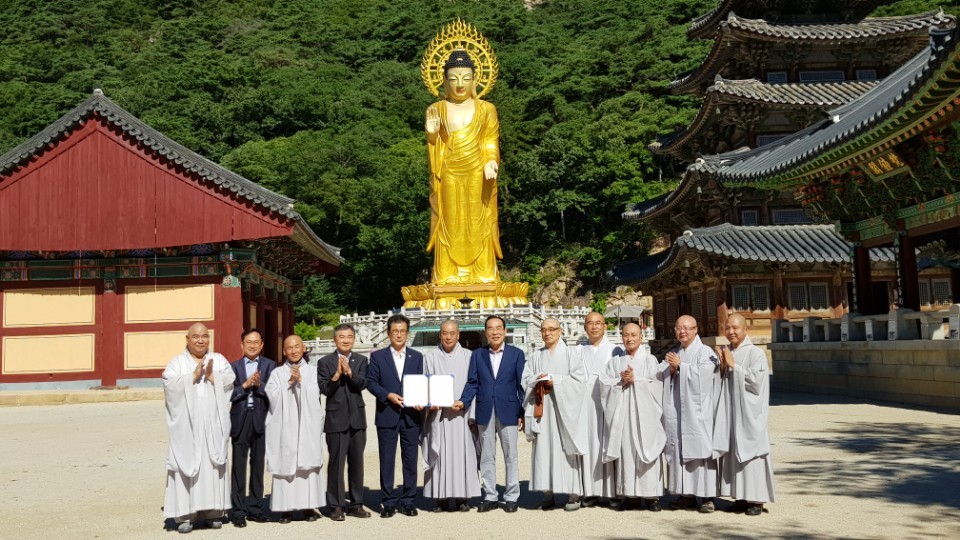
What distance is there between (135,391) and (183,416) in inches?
484

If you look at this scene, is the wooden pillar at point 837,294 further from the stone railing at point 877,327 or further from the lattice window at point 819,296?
the stone railing at point 877,327

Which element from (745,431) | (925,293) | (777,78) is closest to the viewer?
(745,431)

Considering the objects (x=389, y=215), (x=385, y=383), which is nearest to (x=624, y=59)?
(x=389, y=215)

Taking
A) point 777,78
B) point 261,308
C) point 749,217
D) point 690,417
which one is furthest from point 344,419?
point 777,78

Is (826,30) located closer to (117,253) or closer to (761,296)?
(761,296)

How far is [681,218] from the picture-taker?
2373cm

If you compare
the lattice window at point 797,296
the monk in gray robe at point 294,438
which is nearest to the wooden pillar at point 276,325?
the lattice window at point 797,296

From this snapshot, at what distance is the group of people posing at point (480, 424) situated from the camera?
18.0ft

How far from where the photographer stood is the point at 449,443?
5914 millimetres

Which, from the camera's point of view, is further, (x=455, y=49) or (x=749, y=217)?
(x=455, y=49)

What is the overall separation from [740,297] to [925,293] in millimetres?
5013

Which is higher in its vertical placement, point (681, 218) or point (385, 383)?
point (681, 218)

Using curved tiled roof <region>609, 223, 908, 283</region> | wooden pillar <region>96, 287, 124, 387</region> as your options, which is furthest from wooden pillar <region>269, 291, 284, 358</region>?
curved tiled roof <region>609, 223, 908, 283</region>

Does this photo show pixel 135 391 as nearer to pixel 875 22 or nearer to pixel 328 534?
pixel 328 534
